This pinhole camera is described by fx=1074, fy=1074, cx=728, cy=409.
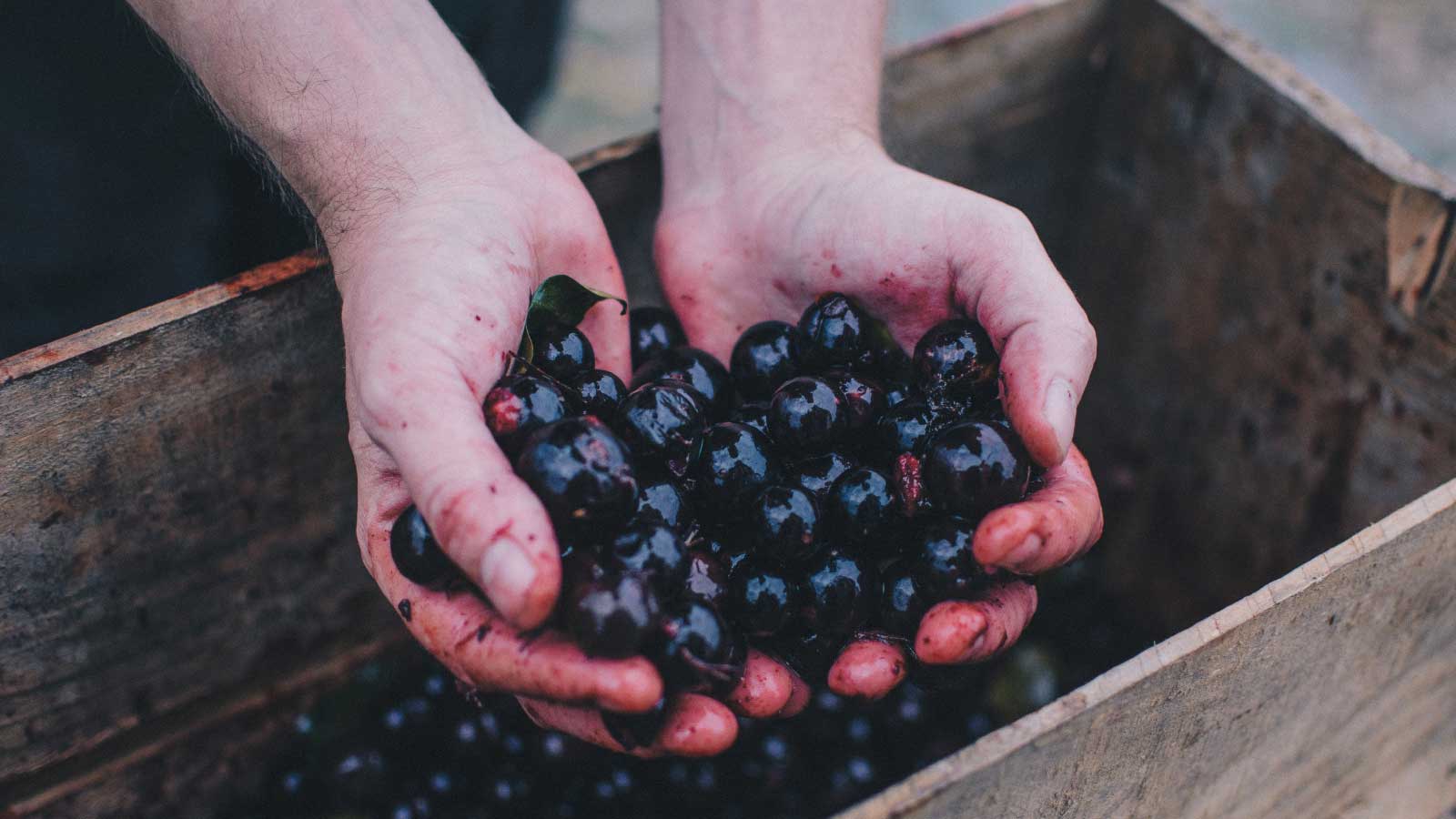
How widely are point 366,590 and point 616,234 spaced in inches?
32.8

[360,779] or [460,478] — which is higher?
[460,478]

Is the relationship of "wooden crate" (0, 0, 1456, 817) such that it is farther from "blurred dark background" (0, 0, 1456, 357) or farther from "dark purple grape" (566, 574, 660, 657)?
"blurred dark background" (0, 0, 1456, 357)

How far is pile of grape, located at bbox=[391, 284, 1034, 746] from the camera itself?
1.20 metres

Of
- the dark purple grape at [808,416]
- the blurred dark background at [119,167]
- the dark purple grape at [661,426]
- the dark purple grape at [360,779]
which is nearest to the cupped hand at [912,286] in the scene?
the dark purple grape at [808,416]

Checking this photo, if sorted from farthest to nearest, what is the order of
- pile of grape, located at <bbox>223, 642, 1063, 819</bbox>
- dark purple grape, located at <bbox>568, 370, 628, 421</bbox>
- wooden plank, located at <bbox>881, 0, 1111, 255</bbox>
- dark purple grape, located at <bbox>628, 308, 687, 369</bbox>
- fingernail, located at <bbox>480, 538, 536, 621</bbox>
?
wooden plank, located at <bbox>881, 0, 1111, 255</bbox> → pile of grape, located at <bbox>223, 642, 1063, 819</bbox> → dark purple grape, located at <bbox>628, 308, 687, 369</bbox> → dark purple grape, located at <bbox>568, 370, 628, 421</bbox> → fingernail, located at <bbox>480, 538, 536, 621</bbox>

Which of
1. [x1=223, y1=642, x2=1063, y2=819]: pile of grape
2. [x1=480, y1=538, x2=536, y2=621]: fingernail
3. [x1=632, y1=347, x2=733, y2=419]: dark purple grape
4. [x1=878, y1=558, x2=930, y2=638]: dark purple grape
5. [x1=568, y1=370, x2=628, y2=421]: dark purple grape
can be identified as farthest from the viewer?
[x1=223, y1=642, x2=1063, y2=819]: pile of grape

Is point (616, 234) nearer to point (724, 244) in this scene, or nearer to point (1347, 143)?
point (724, 244)

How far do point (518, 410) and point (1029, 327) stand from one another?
2.14ft

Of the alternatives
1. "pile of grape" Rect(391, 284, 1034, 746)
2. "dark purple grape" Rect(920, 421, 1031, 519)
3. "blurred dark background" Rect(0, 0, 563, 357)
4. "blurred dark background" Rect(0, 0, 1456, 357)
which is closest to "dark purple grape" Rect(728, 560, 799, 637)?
"pile of grape" Rect(391, 284, 1034, 746)

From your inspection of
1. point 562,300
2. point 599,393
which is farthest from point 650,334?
point 599,393

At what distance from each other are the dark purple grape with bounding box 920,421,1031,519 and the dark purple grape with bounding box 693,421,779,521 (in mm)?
210

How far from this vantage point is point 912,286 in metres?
1.60

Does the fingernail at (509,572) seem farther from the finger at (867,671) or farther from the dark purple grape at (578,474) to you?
the finger at (867,671)

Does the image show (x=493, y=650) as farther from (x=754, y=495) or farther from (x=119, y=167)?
(x=119, y=167)
